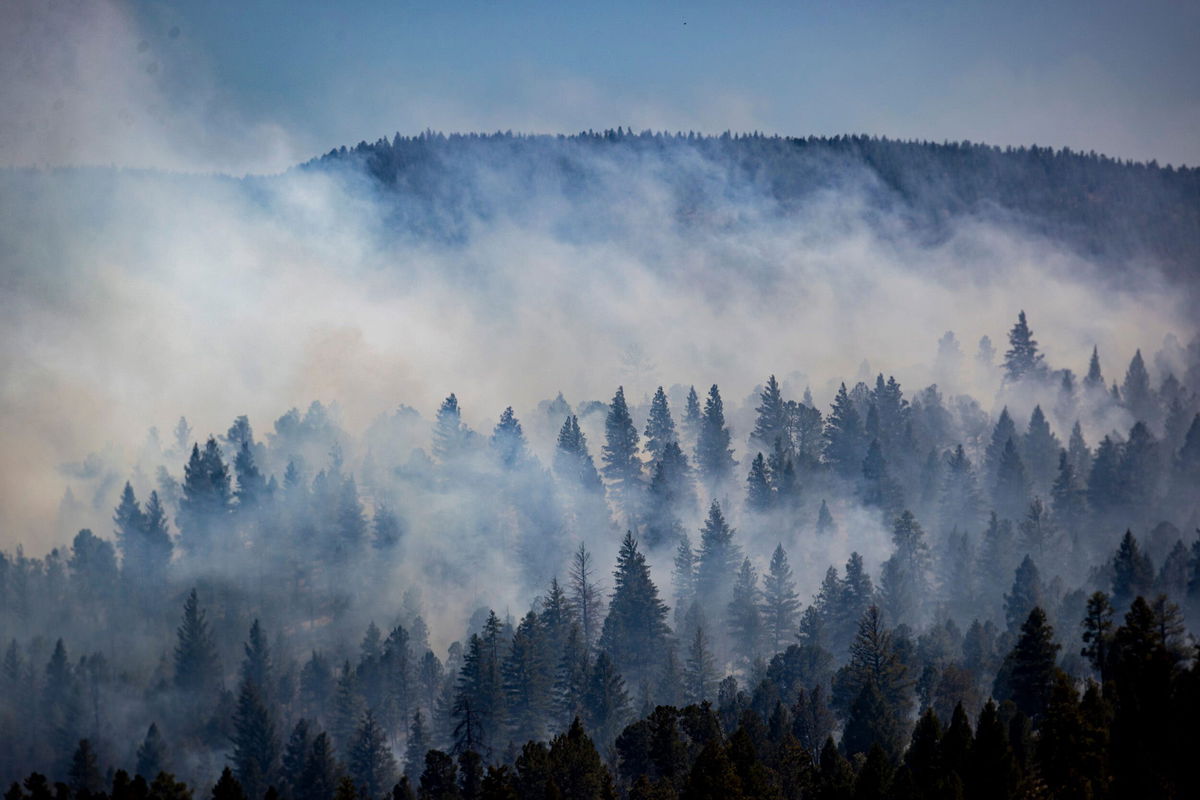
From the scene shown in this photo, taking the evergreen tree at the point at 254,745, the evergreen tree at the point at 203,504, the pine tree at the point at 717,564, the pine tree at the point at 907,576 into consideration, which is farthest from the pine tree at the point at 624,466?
the evergreen tree at the point at 254,745

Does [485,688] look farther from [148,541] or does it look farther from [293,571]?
[148,541]

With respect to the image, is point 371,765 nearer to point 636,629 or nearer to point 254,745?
point 254,745

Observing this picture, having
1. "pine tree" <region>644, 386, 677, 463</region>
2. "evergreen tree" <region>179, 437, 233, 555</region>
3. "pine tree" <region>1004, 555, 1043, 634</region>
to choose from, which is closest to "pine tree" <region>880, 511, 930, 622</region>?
→ "pine tree" <region>1004, 555, 1043, 634</region>

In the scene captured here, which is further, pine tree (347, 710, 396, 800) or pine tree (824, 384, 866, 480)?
pine tree (824, 384, 866, 480)

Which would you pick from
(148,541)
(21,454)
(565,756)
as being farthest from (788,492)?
(21,454)

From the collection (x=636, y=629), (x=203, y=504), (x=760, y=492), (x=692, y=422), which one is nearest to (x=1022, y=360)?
(x=692, y=422)

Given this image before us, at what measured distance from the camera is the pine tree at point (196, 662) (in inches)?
4407

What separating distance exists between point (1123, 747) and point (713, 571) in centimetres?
7003

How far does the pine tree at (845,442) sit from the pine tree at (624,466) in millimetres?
22853

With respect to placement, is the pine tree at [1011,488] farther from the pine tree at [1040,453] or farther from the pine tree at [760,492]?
the pine tree at [760,492]

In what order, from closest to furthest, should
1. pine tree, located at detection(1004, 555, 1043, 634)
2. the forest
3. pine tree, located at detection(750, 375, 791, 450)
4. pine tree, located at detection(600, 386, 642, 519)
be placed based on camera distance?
the forest, pine tree, located at detection(1004, 555, 1043, 634), pine tree, located at detection(600, 386, 642, 519), pine tree, located at detection(750, 375, 791, 450)

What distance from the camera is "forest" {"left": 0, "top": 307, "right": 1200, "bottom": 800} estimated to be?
63.7 meters

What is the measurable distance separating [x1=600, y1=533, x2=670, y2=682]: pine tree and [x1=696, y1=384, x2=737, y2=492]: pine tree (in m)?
43.3

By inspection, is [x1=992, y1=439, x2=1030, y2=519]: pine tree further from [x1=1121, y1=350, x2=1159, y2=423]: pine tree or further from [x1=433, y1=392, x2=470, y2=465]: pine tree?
[x1=433, y1=392, x2=470, y2=465]: pine tree
